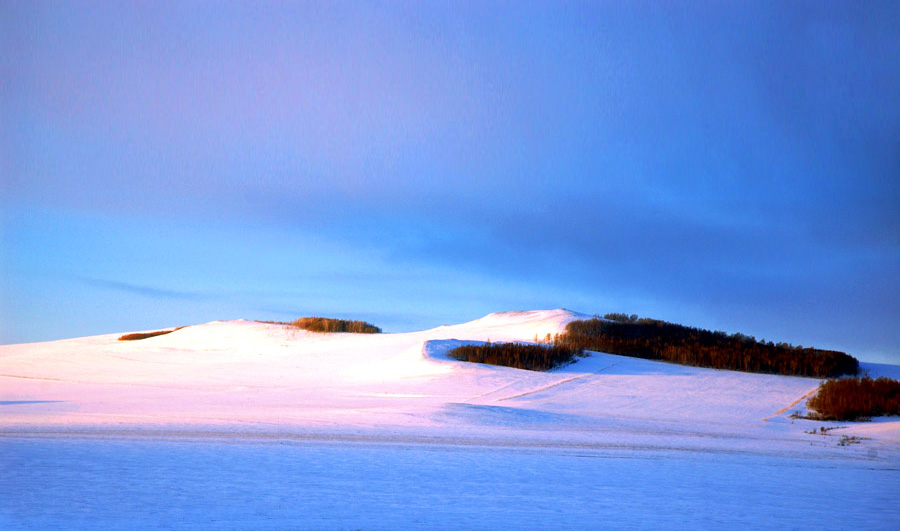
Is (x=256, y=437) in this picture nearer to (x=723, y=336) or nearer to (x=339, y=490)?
(x=339, y=490)

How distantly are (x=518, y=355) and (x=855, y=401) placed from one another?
6.85 meters

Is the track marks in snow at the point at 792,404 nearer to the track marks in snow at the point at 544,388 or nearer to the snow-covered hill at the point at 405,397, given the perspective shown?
the snow-covered hill at the point at 405,397

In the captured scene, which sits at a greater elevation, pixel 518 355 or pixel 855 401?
pixel 518 355

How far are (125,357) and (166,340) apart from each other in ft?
19.1

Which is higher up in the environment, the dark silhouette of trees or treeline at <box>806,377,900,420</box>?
the dark silhouette of trees

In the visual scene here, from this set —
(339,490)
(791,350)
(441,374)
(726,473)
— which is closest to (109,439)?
(339,490)

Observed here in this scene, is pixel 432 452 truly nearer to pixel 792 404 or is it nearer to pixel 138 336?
pixel 792 404

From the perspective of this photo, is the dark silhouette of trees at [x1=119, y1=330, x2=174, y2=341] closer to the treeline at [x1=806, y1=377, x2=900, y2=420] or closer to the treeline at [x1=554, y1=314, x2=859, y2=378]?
the treeline at [x1=554, y1=314, x2=859, y2=378]

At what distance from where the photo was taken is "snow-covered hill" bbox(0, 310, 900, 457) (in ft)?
26.9

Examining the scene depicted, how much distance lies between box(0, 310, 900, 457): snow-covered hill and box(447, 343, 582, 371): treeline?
1.41 ft

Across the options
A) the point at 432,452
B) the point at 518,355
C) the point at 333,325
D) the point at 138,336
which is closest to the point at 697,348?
the point at 518,355

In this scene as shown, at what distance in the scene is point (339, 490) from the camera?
469 centimetres

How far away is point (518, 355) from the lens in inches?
634

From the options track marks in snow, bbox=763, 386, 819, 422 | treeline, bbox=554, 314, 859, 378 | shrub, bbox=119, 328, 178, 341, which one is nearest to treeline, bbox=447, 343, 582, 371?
treeline, bbox=554, 314, 859, 378
